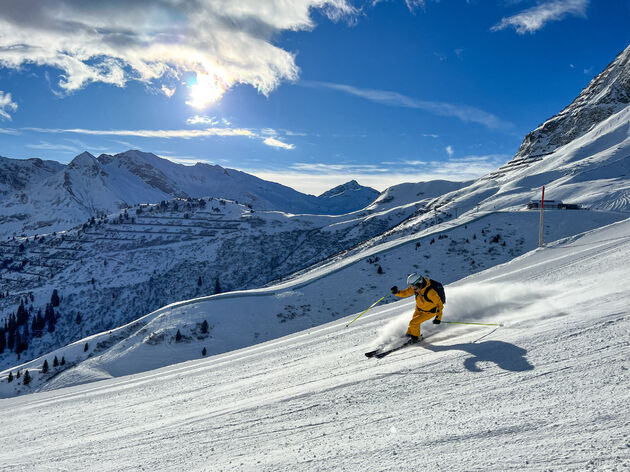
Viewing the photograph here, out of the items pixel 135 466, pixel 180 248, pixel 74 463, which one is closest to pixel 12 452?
pixel 74 463

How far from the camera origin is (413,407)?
15.9 ft

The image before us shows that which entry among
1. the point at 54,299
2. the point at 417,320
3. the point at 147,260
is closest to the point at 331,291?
the point at 417,320

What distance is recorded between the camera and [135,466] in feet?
16.6

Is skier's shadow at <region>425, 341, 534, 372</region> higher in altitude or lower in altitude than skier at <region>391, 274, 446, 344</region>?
lower

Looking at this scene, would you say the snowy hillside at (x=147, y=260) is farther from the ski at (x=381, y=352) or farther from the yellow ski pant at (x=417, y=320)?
the yellow ski pant at (x=417, y=320)

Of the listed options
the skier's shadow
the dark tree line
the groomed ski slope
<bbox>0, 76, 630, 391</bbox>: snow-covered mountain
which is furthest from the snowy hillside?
the skier's shadow

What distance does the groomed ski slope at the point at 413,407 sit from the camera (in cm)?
362

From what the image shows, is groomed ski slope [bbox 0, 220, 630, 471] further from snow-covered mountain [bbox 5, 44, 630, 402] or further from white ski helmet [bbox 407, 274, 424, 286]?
snow-covered mountain [bbox 5, 44, 630, 402]

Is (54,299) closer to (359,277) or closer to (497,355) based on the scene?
(359,277)

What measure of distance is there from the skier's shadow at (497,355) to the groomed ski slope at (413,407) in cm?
3

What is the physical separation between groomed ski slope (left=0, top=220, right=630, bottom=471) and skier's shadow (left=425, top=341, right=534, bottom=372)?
30 millimetres

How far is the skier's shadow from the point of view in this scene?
5.38m

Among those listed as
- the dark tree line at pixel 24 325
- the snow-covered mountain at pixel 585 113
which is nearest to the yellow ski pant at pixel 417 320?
the dark tree line at pixel 24 325

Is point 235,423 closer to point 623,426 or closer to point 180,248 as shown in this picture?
point 623,426
